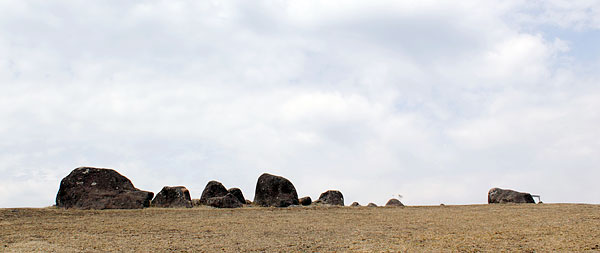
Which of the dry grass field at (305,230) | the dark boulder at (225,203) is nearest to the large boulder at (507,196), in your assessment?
the dry grass field at (305,230)

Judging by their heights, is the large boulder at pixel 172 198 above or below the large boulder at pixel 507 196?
below

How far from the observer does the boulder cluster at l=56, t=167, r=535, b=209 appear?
16.7 metres

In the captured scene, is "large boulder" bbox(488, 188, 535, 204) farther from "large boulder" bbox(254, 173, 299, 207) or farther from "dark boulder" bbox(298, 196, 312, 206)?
"large boulder" bbox(254, 173, 299, 207)

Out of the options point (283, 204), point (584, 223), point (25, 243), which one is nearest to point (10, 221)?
point (25, 243)

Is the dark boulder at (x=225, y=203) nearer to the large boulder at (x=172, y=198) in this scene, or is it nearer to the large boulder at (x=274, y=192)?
the large boulder at (x=172, y=198)

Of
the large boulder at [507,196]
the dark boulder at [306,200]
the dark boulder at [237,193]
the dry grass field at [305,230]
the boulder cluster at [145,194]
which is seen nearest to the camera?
the dry grass field at [305,230]

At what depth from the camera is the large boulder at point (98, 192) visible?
16531 mm

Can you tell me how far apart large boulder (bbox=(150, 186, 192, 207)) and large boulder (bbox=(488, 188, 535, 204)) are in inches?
460

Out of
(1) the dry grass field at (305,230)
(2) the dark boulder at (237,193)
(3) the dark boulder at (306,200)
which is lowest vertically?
(1) the dry grass field at (305,230)

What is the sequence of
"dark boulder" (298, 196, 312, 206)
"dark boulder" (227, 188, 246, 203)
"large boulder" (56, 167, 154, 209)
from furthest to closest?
"dark boulder" (298, 196, 312, 206)
"dark boulder" (227, 188, 246, 203)
"large boulder" (56, 167, 154, 209)

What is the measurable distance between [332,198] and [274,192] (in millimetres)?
3183

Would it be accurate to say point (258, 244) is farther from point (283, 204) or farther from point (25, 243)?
point (283, 204)

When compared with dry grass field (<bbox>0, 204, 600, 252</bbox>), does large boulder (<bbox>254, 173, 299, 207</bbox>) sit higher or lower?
higher

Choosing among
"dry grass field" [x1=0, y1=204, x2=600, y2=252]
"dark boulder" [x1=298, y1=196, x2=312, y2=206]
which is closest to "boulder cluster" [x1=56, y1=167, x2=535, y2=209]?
"dry grass field" [x1=0, y1=204, x2=600, y2=252]
